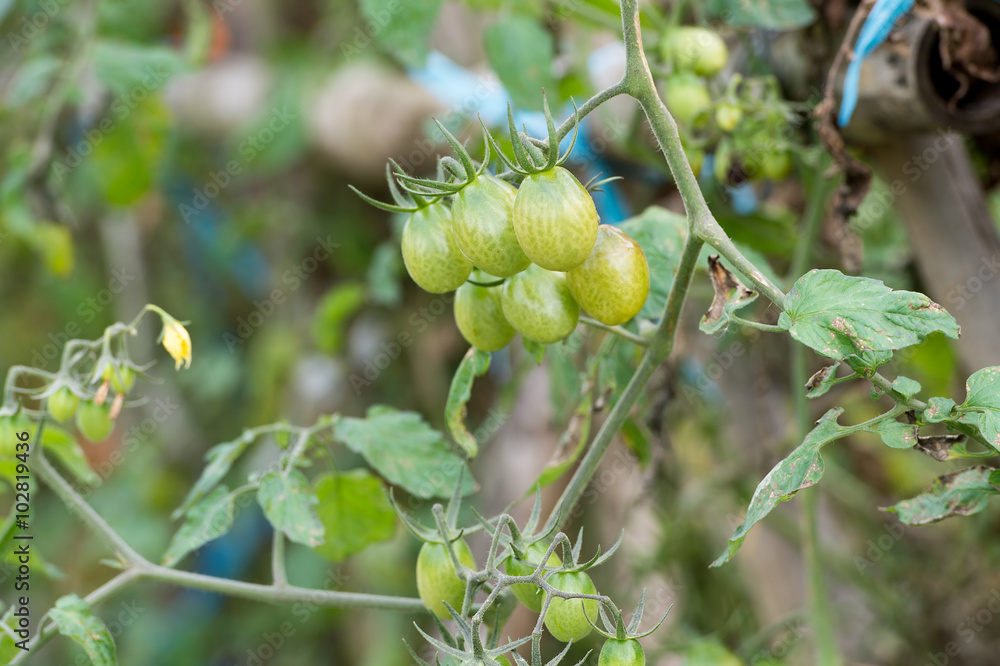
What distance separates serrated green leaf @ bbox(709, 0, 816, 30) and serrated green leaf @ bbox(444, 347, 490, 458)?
448 mm

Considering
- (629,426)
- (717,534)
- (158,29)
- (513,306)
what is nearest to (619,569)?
(717,534)

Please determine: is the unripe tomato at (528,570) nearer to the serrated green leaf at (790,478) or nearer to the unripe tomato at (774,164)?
the serrated green leaf at (790,478)

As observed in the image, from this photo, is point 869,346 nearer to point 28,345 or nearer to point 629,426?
point 629,426

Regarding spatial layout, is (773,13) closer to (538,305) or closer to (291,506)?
(538,305)

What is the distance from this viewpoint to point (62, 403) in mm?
596

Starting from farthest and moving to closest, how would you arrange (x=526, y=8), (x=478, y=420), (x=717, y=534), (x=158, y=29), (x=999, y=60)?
(x=158, y=29)
(x=478, y=420)
(x=717, y=534)
(x=526, y=8)
(x=999, y=60)

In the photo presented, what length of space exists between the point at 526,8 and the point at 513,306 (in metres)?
0.65

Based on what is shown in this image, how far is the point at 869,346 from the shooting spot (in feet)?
1.31

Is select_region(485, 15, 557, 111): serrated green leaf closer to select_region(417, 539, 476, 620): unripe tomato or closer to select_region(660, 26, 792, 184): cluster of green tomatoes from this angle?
select_region(660, 26, 792, 184): cluster of green tomatoes

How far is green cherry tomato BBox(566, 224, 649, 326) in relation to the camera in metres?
0.46

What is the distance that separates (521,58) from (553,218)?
1.86ft

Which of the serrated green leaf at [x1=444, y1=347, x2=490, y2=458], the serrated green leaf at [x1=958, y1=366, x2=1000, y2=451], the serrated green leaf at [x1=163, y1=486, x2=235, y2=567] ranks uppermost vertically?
the serrated green leaf at [x1=958, y1=366, x2=1000, y2=451]

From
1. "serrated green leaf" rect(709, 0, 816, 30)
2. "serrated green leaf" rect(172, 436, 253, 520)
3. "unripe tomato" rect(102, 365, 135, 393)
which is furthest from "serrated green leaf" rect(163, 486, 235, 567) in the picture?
"serrated green leaf" rect(709, 0, 816, 30)

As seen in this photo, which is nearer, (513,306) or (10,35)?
(513,306)
